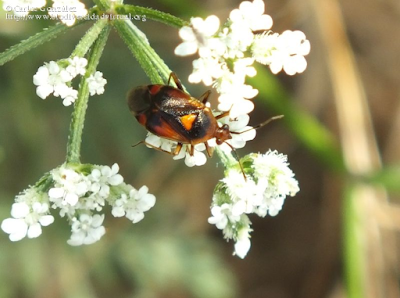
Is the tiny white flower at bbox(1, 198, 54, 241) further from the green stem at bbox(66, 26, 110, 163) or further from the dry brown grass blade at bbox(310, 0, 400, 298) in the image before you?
the dry brown grass blade at bbox(310, 0, 400, 298)

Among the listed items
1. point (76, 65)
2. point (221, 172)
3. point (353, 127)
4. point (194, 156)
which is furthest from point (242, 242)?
point (353, 127)

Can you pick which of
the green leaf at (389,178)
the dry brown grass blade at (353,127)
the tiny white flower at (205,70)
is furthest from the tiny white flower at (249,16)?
the dry brown grass blade at (353,127)

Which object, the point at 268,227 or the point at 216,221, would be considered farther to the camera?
the point at 268,227

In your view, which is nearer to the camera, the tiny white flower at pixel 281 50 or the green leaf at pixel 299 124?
the tiny white flower at pixel 281 50

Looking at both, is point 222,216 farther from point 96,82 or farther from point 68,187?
point 96,82

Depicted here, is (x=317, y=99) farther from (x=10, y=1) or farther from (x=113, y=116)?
(x=10, y=1)

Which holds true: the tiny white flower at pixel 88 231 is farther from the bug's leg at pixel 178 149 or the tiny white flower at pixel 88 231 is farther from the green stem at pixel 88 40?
the green stem at pixel 88 40

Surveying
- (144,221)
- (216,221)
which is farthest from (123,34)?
(144,221)
